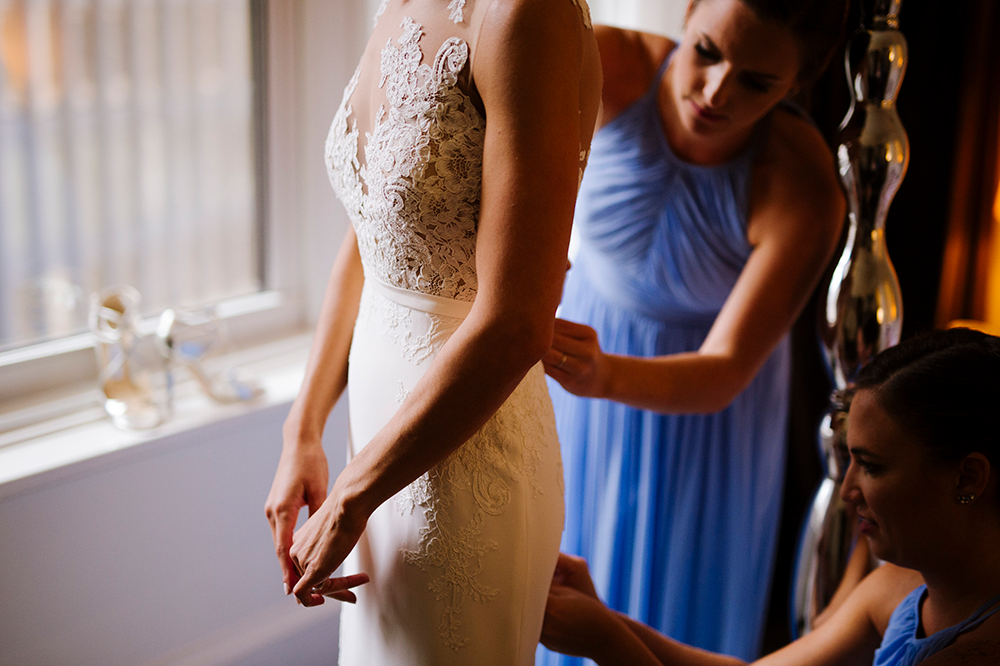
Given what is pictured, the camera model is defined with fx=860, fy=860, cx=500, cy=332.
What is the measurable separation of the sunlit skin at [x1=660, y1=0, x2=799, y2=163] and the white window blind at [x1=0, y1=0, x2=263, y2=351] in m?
1.08

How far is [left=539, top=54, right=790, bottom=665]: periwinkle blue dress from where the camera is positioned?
1.53 meters

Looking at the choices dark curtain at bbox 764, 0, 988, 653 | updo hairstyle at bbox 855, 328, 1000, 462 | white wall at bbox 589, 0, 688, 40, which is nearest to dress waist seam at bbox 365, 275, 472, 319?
updo hairstyle at bbox 855, 328, 1000, 462

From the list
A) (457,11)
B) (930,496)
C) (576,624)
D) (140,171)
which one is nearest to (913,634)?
(930,496)

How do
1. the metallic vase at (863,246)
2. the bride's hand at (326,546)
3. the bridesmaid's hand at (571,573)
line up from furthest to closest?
1. the metallic vase at (863,246)
2. the bridesmaid's hand at (571,573)
3. the bride's hand at (326,546)

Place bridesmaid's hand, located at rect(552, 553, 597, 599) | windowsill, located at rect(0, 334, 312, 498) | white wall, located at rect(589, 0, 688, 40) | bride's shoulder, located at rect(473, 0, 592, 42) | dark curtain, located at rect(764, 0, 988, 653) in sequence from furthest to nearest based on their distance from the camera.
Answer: dark curtain, located at rect(764, 0, 988, 653)
white wall, located at rect(589, 0, 688, 40)
windowsill, located at rect(0, 334, 312, 498)
bridesmaid's hand, located at rect(552, 553, 597, 599)
bride's shoulder, located at rect(473, 0, 592, 42)

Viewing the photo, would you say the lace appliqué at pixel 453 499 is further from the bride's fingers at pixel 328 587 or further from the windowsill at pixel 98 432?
the windowsill at pixel 98 432

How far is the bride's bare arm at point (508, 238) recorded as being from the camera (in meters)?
0.81

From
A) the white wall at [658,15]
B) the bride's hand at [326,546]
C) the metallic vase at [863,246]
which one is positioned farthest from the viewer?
the white wall at [658,15]

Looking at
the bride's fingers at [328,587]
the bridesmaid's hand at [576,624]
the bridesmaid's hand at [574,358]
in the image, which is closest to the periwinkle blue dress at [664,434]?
the bridesmaid's hand at [574,358]

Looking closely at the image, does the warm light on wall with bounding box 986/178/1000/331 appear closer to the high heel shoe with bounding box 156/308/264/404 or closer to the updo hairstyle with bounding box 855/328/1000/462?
the updo hairstyle with bounding box 855/328/1000/462

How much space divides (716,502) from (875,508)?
26.7 inches

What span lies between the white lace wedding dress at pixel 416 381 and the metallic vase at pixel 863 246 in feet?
1.88

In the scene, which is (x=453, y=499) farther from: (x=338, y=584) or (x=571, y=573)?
(x=571, y=573)

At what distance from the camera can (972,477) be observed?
0.95m
